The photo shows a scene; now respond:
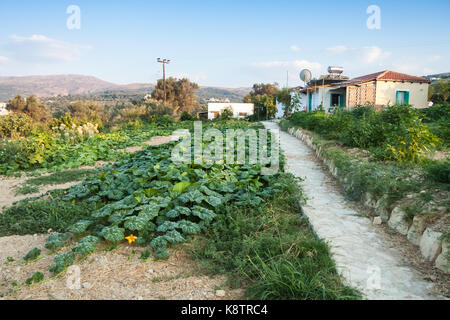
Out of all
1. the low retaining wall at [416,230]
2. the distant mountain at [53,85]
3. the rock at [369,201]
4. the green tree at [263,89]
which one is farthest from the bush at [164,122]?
the distant mountain at [53,85]

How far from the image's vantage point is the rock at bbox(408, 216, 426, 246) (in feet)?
9.69

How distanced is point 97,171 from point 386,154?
551 centimetres

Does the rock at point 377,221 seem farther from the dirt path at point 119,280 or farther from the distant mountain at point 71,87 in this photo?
the distant mountain at point 71,87

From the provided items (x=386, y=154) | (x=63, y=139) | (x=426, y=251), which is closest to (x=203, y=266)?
(x=426, y=251)

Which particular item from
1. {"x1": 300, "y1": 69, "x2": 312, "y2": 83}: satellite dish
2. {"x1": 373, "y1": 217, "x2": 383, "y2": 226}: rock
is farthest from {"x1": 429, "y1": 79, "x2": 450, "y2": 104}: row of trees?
{"x1": 373, "y1": 217, "x2": 383, "y2": 226}: rock

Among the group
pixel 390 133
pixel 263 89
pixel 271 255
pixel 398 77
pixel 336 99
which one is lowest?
pixel 271 255

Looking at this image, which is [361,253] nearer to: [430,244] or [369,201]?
[430,244]

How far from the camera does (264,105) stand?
92.9 ft

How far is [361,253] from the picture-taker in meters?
2.83

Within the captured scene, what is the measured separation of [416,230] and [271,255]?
4.80 feet

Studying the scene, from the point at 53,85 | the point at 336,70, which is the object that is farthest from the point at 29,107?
the point at 53,85
